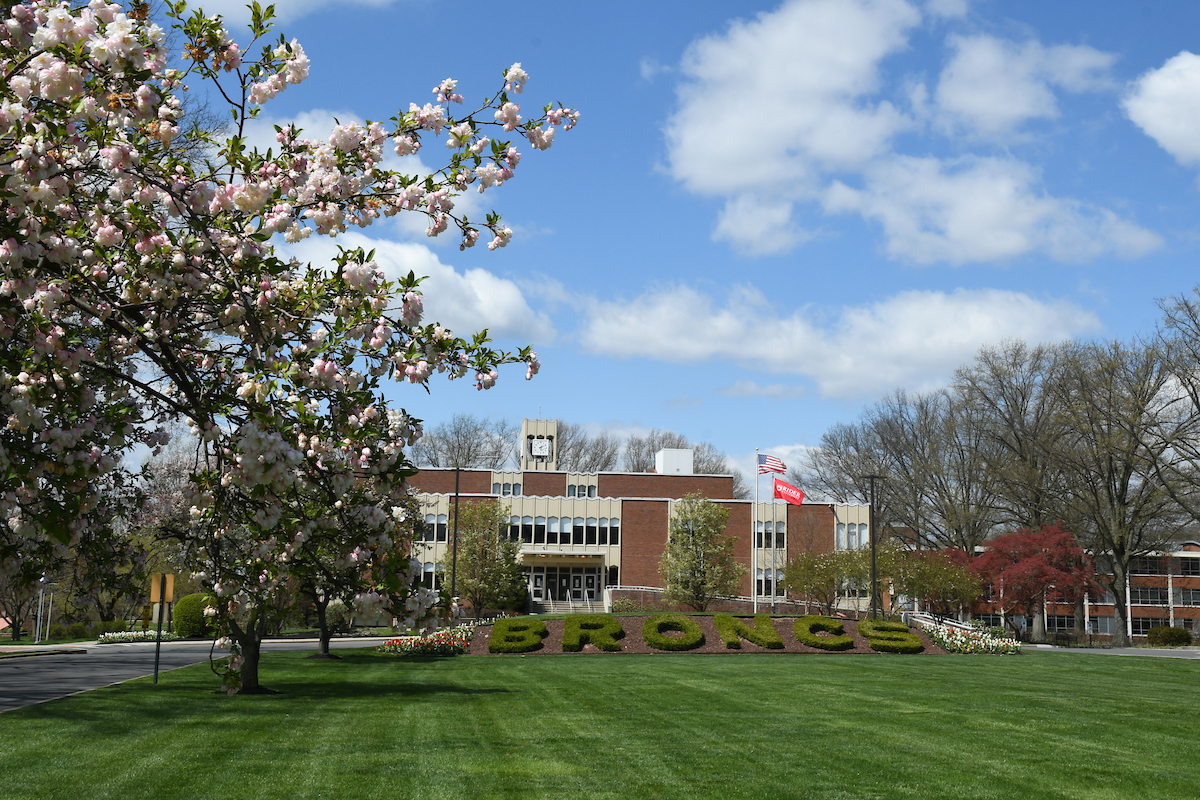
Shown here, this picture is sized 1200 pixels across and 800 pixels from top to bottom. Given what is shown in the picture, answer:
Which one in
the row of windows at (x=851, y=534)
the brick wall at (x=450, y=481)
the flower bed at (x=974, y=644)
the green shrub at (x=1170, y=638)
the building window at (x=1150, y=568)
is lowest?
the green shrub at (x=1170, y=638)

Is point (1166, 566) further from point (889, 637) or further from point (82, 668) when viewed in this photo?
point (82, 668)

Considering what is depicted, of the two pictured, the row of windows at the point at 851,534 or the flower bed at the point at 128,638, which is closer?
the flower bed at the point at 128,638

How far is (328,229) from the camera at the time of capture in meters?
5.79

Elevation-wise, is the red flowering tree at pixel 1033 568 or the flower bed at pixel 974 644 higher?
the red flowering tree at pixel 1033 568

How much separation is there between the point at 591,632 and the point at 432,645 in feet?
16.8

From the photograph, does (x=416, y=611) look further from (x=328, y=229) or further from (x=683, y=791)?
(x=683, y=791)

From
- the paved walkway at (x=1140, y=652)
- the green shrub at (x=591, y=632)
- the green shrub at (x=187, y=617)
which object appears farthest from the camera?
the green shrub at (x=187, y=617)

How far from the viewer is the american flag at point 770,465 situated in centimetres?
4378

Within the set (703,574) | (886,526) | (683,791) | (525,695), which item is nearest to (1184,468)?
(886,526)

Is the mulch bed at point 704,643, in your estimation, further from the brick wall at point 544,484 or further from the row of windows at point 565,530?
the brick wall at point 544,484

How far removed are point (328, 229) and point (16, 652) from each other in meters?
32.7

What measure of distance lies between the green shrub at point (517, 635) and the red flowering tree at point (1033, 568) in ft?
96.5

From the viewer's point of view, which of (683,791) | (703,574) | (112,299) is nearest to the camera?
(112,299)

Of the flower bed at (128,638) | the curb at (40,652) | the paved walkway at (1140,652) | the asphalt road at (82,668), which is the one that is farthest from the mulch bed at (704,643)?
the flower bed at (128,638)
